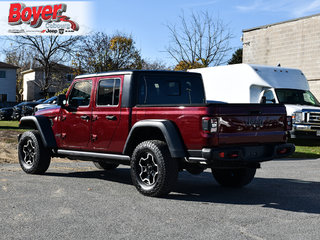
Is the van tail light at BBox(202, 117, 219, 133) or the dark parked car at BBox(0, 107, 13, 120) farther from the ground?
the van tail light at BBox(202, 117, 219, 133)

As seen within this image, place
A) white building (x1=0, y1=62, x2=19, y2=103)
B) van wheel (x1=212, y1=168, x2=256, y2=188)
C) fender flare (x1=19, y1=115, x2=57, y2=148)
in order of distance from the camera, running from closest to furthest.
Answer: van wheel (x1=212, y1=168, x2=256, y2=188)
fender flare (x1=19, y1=115, x2=57, y2=148)
white building (x1=0, y1=62, x2=19, y2=103)

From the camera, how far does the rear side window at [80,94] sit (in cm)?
816

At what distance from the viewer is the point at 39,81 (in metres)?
72.2

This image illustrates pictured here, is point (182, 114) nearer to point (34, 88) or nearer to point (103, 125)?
point (103, 125)

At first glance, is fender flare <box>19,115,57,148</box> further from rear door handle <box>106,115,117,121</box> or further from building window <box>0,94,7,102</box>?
building window <box>0,94,7,102</box>

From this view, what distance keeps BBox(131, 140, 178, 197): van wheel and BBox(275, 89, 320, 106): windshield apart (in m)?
10.8

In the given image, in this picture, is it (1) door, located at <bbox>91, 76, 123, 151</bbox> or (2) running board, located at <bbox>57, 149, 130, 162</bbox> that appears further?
(1) door, located at <bbox>91, 76, 123, 151</bbox>

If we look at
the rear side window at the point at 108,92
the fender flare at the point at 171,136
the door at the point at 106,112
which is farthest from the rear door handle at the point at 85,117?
the fender flare at the point at 171,136

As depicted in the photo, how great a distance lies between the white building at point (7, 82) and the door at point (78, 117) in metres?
57.9

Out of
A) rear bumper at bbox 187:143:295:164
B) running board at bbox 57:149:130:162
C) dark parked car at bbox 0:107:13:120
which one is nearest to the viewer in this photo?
rear bumper at bbox 187:143:295:164

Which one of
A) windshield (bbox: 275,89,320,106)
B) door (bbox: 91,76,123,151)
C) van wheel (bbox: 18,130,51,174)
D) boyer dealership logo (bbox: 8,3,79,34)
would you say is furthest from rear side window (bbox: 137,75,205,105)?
boyer dealership logo (bbox: 8,3,79,34)

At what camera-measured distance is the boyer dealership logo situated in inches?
1766

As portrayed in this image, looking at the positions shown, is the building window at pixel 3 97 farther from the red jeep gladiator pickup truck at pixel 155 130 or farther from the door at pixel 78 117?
the door at pixel 78 117

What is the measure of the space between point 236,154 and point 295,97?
11675 millimetres
